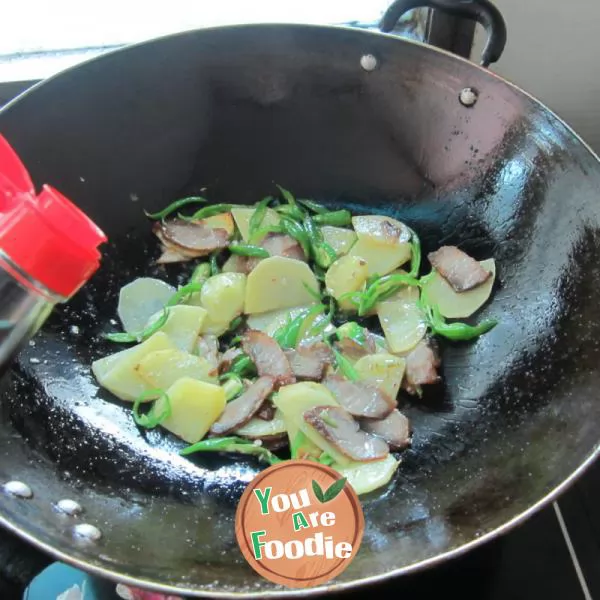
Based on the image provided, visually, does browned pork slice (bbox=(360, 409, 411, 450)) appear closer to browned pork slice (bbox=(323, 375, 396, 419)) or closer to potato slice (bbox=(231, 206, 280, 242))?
browned pork slice (bbox=(323, 375, 396, 419))

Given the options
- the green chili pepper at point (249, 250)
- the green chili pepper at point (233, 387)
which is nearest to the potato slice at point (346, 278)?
the green chili pepper at point (249, 250)

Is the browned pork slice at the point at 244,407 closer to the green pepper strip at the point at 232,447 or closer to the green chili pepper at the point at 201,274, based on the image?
the green pepper strip at the point at 232,447

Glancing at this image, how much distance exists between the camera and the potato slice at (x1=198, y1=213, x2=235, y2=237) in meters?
1.15

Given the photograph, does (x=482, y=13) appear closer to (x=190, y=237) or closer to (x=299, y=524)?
(x=190, y=237)

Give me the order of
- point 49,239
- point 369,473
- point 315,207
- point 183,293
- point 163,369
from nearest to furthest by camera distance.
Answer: point 49,239
point 369,473
point 163,369
point 183,293
point 315,207

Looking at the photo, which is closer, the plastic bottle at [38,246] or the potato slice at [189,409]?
the plastic bottle at [38,246]

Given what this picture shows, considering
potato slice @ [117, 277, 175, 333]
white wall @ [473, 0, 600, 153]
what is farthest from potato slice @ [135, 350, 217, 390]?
white wall @ [473, 0, 600, 153]

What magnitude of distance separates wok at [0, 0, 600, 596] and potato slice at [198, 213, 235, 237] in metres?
0.05

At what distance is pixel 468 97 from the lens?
1.06 metres

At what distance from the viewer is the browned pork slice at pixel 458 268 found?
1.04m

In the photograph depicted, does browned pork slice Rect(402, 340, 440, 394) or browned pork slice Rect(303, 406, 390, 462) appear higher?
browned pork slice Rect(402, 340, 440, 394)

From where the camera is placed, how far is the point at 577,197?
950 millimetres

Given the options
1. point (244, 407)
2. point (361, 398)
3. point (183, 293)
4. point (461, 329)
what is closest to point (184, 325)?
point (183, 293)

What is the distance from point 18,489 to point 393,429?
0.46 metres
